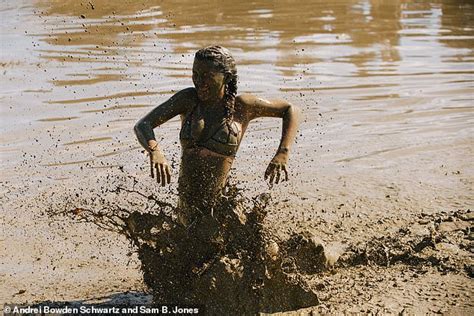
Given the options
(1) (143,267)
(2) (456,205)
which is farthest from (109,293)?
(2) (456,205)

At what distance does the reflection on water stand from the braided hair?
3833 millimetres

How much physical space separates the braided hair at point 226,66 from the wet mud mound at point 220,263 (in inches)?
22.9

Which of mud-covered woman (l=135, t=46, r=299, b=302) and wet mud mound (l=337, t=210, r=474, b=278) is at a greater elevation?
mud-covered woman (l=135, t=46, r=299, b=302)

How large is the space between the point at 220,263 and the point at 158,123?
3.09ft

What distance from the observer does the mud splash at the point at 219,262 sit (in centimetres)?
484

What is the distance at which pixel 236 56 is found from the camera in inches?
515

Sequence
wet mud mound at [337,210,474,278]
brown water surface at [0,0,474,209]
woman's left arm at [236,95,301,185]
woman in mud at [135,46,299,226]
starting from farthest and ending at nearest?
1. brown water surface at [0,0,474,209]
2. wet mud mound at [337,210,474,278]
3. woman's left arm at [236,95,301,185]
4. woman in mud at [135,46,299,226]

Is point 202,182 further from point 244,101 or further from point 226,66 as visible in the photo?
point 226,66

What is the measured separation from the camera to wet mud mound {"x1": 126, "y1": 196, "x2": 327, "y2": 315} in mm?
4836

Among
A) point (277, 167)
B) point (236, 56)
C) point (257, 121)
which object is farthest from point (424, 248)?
point (236, 56)

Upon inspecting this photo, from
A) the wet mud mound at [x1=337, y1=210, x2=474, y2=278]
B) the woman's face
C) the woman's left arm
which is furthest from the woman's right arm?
the wet mud mound at [x1=337, y1=210, x2=474, y2=278]

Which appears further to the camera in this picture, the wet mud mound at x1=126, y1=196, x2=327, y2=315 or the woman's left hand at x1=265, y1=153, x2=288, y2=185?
the woman's left hand at x1=265, y1=153, x2=288, y2=185

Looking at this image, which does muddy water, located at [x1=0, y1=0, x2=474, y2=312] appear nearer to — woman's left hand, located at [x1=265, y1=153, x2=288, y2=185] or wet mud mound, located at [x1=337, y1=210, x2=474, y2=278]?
wet mud mound, located at [x1=337, y1=210, x2=474, y2=278]

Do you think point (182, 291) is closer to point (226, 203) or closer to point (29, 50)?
point (226, 203)
